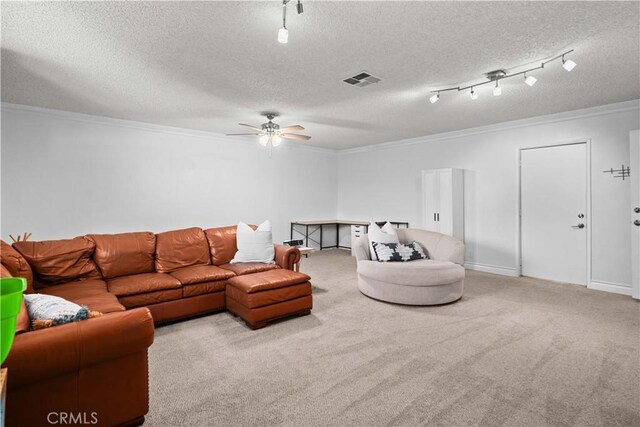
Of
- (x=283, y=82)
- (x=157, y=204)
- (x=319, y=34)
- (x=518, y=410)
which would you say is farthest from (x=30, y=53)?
(x=518, y=410)

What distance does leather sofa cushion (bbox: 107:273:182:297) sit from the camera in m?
3.14

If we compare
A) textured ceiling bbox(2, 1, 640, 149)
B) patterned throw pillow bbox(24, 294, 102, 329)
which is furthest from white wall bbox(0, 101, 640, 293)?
patterned throw pillow bbox(24, 294, 102, 329)

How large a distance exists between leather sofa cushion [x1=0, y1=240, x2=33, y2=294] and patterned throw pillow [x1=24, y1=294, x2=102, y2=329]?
3.74 feet

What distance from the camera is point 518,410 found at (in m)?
1.94

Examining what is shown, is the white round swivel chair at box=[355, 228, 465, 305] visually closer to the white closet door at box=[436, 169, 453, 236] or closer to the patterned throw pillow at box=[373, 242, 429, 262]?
the patterned throw pillow at box=[373, 242, 429, 262]

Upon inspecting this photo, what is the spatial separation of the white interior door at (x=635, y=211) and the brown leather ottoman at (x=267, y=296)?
410 cm

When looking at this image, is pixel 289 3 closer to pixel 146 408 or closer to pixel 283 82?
pixel 283 82

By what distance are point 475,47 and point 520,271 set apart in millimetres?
4028

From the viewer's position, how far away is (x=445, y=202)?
578cm

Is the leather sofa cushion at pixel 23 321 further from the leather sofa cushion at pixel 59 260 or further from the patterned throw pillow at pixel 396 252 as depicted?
the patterned throw pillow at pixel 396 252

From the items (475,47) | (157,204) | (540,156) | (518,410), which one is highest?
(475,47)

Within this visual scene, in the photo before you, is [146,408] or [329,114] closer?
[146,408]

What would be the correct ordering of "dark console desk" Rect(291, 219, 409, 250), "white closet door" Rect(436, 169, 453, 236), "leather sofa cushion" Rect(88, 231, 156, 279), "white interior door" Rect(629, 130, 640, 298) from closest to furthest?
1. "leather sofa cushion" Rect(88, 231, 156, 279)
2. "white interior door" Rect(629, 130, 640, 298)
3. "white closet door" Rect(436, 169, 453, 236)
4. "dark console desk" Rect(291, 219, 409, 250)

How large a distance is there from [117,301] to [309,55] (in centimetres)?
275
